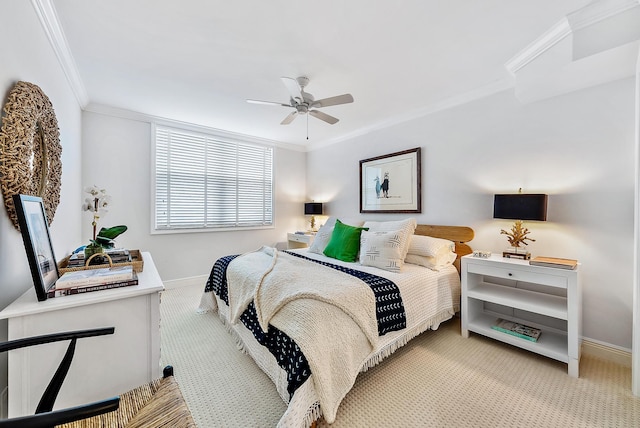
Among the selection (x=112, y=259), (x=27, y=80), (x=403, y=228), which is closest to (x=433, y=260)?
(x=403, y=228)

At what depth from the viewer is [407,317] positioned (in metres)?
2.11

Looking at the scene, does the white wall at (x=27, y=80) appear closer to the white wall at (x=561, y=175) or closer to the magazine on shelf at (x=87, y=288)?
the magazine on shelf at (x=87, y=288)

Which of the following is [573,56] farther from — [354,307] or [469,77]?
[354,307]

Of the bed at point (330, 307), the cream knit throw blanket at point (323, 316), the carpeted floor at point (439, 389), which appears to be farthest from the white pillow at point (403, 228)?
the carpeted floor at point (439, 389)

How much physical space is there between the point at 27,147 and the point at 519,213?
3.46m

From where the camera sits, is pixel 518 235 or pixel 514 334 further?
pixel 518 235

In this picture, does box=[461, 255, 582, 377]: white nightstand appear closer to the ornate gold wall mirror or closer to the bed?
the bed

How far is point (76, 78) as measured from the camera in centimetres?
255

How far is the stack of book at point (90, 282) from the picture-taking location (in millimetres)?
1160

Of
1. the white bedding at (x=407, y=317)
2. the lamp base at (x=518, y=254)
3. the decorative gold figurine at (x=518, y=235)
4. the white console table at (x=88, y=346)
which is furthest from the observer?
the decorative gold figurine at (x=518, y=235)

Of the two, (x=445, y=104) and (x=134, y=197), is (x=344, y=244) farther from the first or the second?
(x=134, y=197)

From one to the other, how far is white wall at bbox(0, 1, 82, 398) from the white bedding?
A: 1.27 metres

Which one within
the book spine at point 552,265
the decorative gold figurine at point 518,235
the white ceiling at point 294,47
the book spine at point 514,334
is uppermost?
the white ceiling at point 294,47

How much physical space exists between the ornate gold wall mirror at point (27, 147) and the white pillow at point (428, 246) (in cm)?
290
